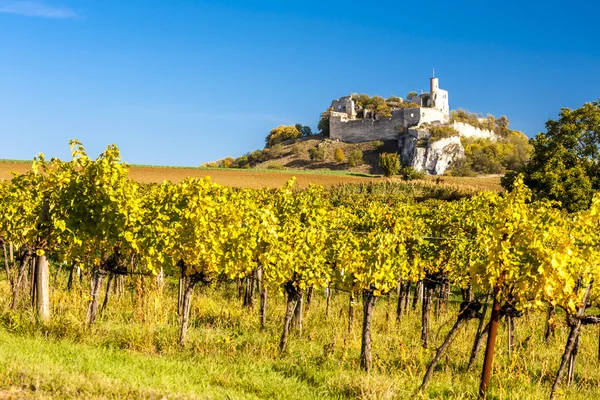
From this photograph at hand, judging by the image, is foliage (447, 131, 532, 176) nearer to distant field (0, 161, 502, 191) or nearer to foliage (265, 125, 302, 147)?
distant field (0, 161, 502, 191)

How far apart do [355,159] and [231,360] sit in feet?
283

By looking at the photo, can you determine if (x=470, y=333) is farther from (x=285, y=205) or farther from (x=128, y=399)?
(x=128, y=399)

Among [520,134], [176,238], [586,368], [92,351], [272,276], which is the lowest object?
[586,368]

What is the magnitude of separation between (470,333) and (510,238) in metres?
5.01

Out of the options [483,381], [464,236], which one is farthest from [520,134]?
[483,381]

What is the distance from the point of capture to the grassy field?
7.90 m

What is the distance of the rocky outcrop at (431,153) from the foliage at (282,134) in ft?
94.5

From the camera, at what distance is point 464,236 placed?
50.6ft

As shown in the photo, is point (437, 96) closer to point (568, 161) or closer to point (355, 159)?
point (355, 159)

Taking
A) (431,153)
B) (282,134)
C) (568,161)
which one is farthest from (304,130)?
(568,161)

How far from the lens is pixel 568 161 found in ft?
114

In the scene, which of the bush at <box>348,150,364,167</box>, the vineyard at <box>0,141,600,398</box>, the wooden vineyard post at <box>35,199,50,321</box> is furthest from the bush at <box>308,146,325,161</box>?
the wooden vineyard post at <box>35,199,50,321</box>

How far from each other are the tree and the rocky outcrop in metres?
53.1

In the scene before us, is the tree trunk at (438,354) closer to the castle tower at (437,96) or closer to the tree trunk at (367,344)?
the tree trunk at (367,344)
